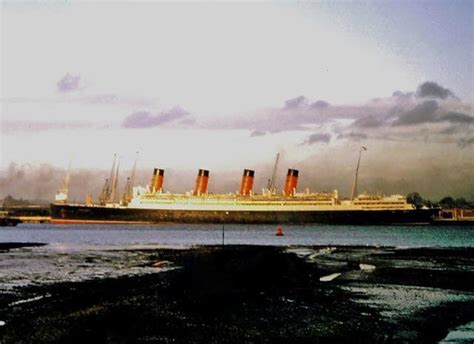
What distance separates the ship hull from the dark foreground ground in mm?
96085

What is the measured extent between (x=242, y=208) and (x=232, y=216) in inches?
144

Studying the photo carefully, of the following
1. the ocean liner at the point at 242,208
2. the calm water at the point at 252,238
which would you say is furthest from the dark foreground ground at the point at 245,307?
the ocean liner at the point at 242,208

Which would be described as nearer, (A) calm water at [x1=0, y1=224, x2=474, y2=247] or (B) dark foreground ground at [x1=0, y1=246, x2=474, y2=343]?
(B) dark foreground ground at [x1=0, y1=246, x2=474, y2=343]

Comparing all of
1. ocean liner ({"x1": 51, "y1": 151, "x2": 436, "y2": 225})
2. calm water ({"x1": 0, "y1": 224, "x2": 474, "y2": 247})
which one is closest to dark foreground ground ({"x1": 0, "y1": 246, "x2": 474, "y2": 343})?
calm water ({"x1": 0, "y1": 224, "x2": 474, "y2": 247})

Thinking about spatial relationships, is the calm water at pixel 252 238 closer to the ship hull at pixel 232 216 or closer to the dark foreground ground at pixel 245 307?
the ship hull at pixel 232 216

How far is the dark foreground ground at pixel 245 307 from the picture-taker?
46.2 feet

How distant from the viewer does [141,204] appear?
13700 cm

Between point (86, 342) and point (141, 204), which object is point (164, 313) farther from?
point (141, 204)

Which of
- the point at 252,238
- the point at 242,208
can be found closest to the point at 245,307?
the point at 252,238

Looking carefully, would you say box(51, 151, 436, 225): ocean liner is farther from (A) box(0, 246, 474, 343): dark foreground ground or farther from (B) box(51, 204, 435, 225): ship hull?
(A) box(0, 246, 474, 343): dark foreground ground

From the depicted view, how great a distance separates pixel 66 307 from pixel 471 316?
11.7 meters

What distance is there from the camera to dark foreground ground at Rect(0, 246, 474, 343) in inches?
555

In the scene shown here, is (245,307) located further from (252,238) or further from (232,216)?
(232,216)

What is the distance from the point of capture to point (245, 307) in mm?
18172
